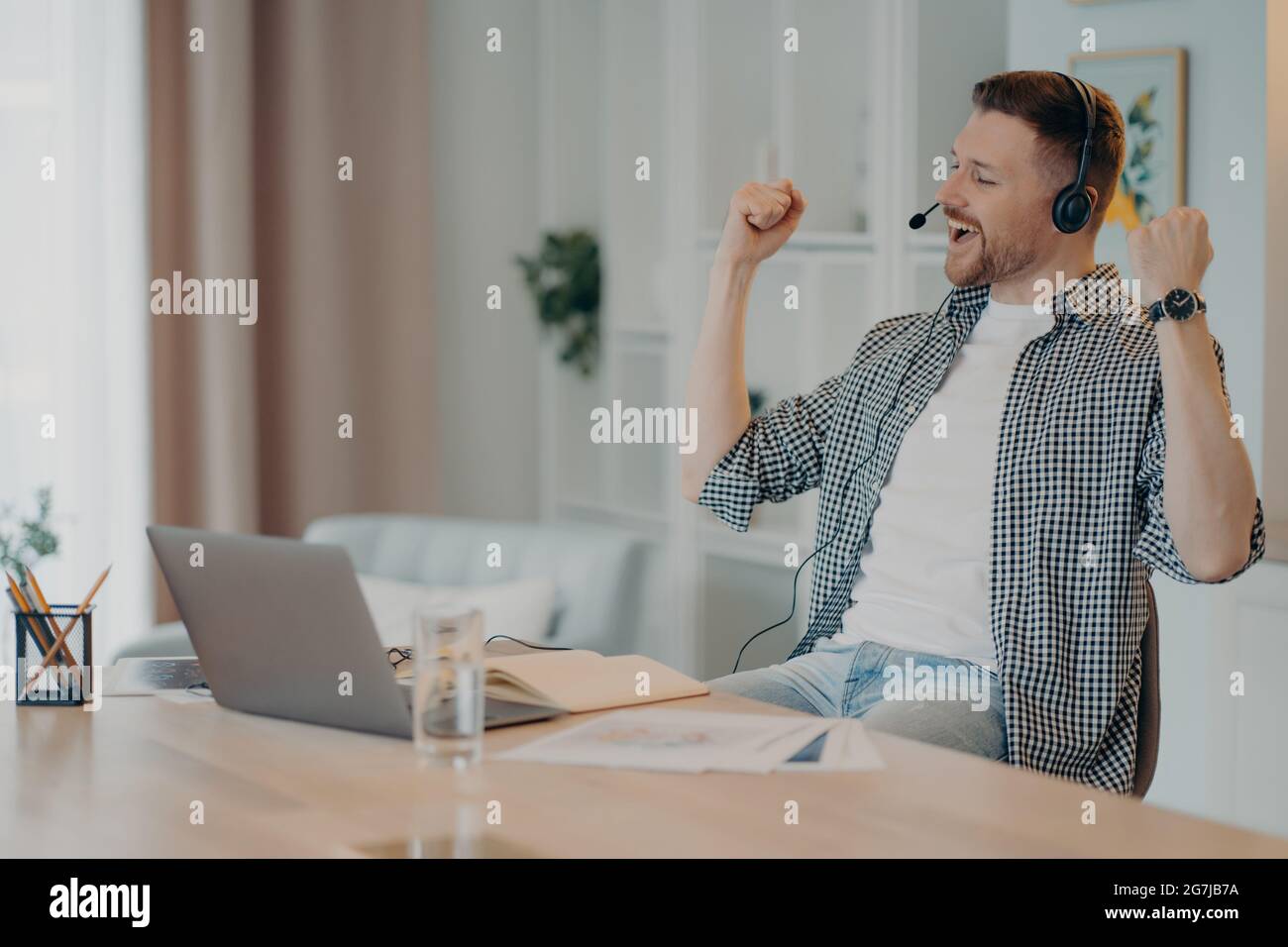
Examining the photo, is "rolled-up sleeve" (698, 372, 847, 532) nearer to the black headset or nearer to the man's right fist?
the man's right fist

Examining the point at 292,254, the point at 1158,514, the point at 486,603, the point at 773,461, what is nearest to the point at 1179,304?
the point at 1158,514

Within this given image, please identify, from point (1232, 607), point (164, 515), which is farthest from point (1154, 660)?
point (164, 515)

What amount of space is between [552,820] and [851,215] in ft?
7.76

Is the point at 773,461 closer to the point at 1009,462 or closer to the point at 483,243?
the point at 1009,462

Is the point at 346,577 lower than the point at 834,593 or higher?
higher

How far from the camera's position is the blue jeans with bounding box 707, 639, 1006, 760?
1.54m

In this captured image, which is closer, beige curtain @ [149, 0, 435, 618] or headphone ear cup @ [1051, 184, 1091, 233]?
headphone ear cup @ [1051, 184, 1091, 233]

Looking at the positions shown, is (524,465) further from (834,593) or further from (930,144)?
(834,593)

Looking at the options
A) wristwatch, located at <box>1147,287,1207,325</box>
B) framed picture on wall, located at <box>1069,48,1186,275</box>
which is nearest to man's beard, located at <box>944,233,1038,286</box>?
wristwatch, located at <box>1147,287,1207,325</box>

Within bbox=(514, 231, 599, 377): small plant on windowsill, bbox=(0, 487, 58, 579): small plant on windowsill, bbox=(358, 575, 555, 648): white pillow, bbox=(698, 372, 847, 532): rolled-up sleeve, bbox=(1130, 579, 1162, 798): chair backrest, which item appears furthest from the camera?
bbox=(514, 231, 599, 377): small plant on windowsill

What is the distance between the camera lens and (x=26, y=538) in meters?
2.17

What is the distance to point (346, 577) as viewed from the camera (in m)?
1.16

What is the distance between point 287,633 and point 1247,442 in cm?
175

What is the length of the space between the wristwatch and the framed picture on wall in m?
0.97
